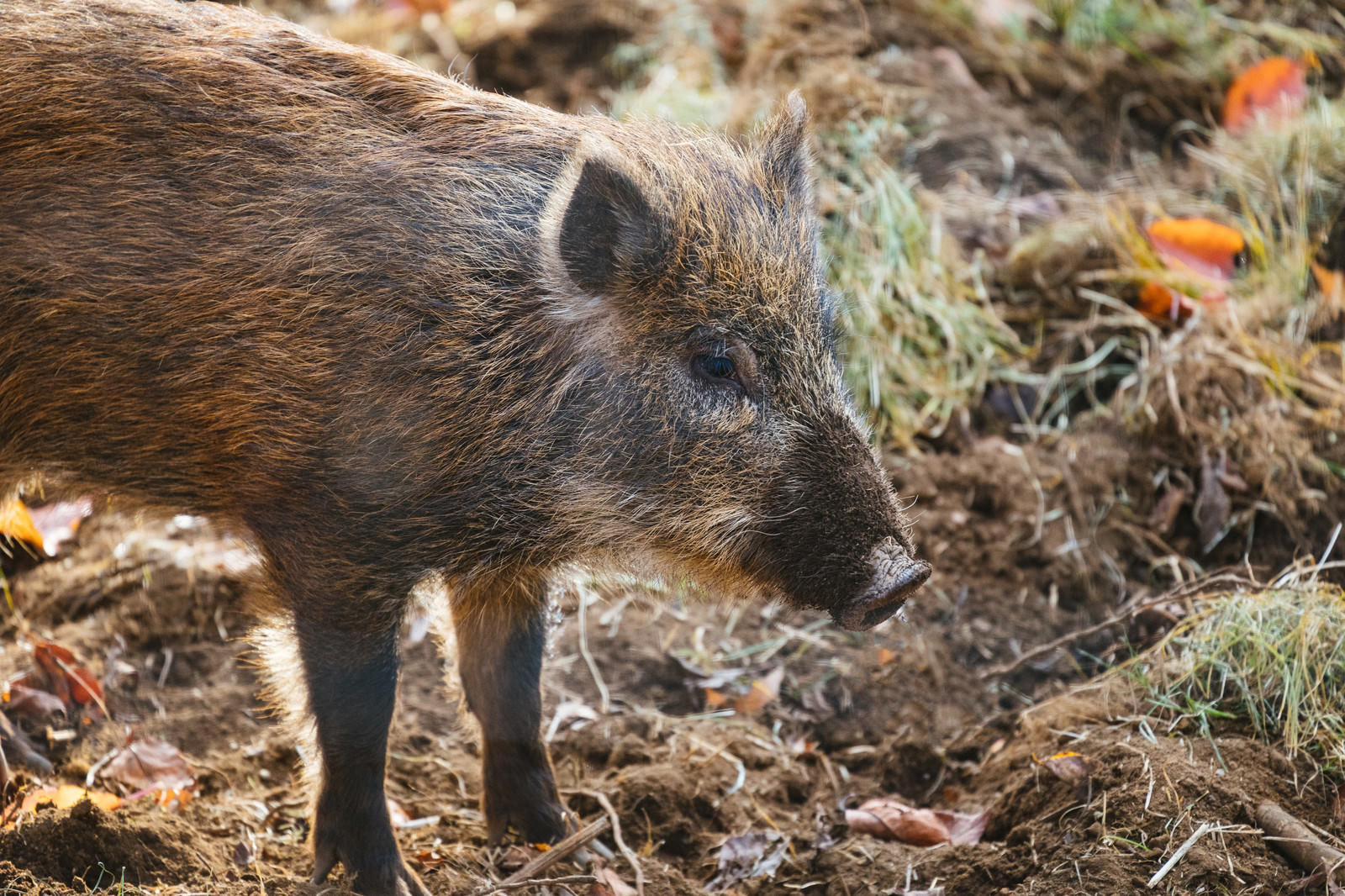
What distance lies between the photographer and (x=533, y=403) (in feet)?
10.8

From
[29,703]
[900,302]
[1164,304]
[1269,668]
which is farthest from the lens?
[900,302]

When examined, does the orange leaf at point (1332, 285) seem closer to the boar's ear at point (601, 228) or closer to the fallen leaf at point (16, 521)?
the boar's ear at point (601, 228)

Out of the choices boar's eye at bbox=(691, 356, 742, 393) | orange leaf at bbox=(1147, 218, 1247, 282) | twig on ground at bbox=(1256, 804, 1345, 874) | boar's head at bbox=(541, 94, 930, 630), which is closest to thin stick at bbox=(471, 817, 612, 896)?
boar's head at bbox=(541, 94, 930, 630)

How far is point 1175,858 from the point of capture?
10.0 ft

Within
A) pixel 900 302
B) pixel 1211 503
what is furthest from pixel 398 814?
pixel 900 302

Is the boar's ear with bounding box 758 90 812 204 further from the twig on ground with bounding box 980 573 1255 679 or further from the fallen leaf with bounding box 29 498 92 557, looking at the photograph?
the fallen leaf with bounding box 29 498 92 557

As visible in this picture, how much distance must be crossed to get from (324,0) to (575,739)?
665 centimetres

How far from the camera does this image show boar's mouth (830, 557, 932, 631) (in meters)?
3.14

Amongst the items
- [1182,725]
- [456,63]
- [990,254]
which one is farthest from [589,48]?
[1182,725]

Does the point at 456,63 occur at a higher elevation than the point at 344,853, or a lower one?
higher

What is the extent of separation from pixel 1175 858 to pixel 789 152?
7.21 ft

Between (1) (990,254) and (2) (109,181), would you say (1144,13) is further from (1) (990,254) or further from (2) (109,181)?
(2) (109,181)

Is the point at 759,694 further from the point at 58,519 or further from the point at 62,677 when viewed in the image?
the point at 58,519

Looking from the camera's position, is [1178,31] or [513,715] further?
[1178,31]
